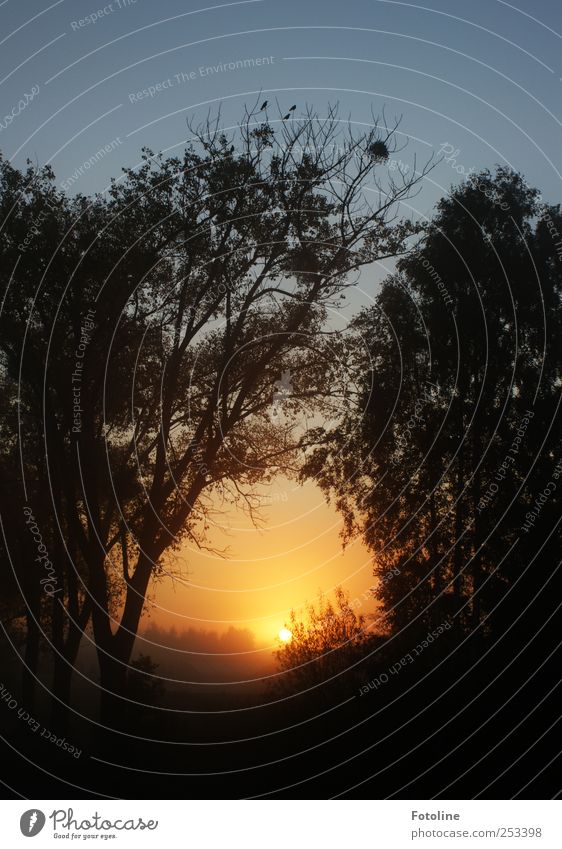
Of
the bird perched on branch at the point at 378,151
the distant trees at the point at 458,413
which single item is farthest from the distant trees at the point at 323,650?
the bird perched on branch at the point at 378,151

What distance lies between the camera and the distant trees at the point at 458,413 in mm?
22516

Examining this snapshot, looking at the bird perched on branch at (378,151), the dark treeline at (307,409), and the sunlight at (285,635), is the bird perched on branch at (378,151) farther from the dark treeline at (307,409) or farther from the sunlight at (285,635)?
the sunlight at (285,635)

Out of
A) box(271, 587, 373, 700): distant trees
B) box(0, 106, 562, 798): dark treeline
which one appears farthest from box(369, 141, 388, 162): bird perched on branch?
box(271, 587, 373, 700): distant trees

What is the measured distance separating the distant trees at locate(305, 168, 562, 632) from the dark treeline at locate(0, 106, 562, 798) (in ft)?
0.23

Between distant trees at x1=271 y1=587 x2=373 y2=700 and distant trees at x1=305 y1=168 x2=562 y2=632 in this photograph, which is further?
distant trees at x1=271 y1=587 x2=373 y2=700

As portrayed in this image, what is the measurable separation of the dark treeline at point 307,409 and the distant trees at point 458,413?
0.07 m

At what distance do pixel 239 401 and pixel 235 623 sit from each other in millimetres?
6602

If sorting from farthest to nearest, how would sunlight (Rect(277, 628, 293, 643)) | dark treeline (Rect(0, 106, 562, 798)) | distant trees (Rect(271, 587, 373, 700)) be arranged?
sunlight (Rect(277, 628, 293, 643)), distant trees (Rect(271, 587, 373, 700)), dark treeline (Rect(0, 106, 562, 798))

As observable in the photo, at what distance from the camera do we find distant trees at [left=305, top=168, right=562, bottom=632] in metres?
22.5

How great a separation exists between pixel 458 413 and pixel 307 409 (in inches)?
188

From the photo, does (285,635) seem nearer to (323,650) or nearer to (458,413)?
(323,650)

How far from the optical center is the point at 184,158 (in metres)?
21.8

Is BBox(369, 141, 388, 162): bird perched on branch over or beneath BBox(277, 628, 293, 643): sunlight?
over

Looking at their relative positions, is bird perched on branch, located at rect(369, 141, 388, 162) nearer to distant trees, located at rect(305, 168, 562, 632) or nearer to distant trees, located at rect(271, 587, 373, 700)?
distant trees, located at rect(305, 168, 562, 632)
